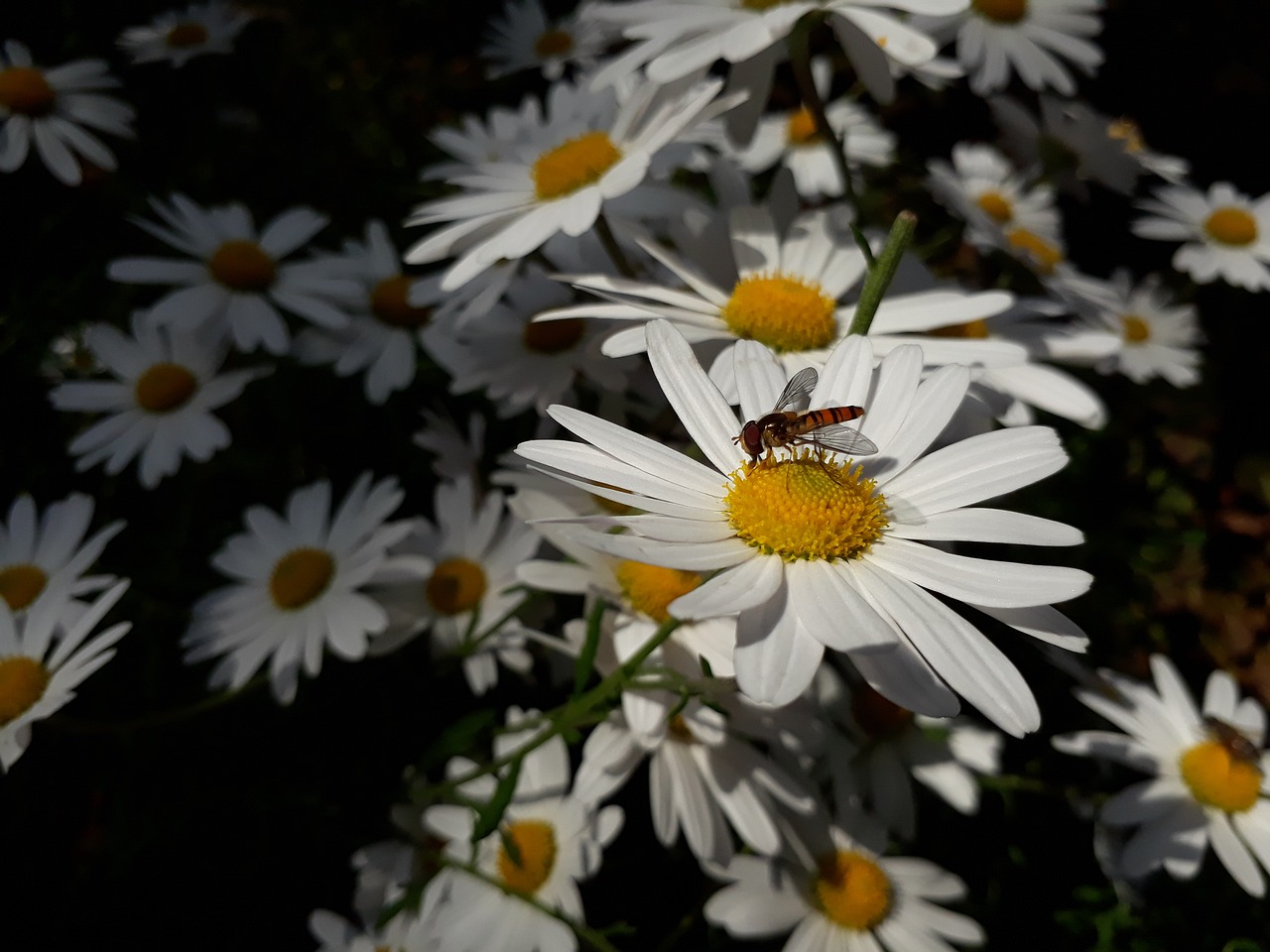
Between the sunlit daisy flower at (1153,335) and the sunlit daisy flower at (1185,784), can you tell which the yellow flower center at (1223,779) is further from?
the sunlit daisy flower at (1153,335)

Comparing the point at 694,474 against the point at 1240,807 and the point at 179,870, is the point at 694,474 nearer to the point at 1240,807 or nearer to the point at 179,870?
the point at 1240,807

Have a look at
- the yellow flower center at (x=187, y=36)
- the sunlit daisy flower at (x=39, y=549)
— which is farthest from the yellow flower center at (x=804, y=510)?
Answer: the yellow flower center at (x=187, y=36)

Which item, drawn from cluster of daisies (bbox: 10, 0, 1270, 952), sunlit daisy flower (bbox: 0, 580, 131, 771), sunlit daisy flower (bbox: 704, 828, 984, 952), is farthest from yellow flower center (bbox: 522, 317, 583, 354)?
sunlit daisy flower (bbox: 704, 828, 984, 952)

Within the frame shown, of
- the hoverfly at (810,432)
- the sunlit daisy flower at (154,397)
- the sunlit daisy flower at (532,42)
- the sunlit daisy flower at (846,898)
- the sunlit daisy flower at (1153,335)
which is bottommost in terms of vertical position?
the sunlit daisy flower at (846,898)

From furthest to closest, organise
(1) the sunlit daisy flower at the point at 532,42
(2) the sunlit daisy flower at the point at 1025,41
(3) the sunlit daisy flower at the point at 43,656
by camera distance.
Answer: (1) the sunlit daisy flower at the point at 532,42 < (2) the sunlit daisy flower at the point at 1025,41 < (3) the sunlit daisy flower at the point at 43,656

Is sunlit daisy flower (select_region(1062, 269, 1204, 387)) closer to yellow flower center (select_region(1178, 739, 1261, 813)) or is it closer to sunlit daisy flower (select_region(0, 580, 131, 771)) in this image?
yellow flower center (select_region(1178, 739, 1261, 813))

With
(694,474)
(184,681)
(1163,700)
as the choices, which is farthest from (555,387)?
(1163,700)
